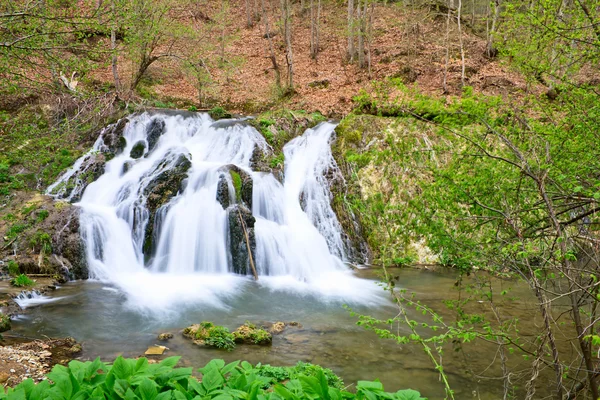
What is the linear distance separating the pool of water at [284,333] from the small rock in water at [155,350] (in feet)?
0.45

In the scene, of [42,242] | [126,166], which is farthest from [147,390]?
[126,166]

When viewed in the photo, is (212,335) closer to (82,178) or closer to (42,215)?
(42,215)

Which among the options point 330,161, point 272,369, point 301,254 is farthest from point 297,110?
point 272,369

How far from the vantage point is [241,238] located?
11.8 m

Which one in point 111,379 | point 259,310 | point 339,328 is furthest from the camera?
point 259,310

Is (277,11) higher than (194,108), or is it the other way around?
(277,11)

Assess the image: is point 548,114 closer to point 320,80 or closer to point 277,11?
point 320,80

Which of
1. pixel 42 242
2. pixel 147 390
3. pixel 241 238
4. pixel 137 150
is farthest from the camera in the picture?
pixel 137 150

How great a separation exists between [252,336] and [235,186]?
656 cm

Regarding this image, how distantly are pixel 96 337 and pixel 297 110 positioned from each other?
13.8 m

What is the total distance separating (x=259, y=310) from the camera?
8875 millimetres

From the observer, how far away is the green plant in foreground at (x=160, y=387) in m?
2.32

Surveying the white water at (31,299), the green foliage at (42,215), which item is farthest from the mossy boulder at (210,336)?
the green foliage at (42,215)

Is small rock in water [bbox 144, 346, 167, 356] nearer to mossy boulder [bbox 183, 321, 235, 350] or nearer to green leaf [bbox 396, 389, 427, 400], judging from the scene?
mossy boulder [bbox 183, 321, 235, 350]
